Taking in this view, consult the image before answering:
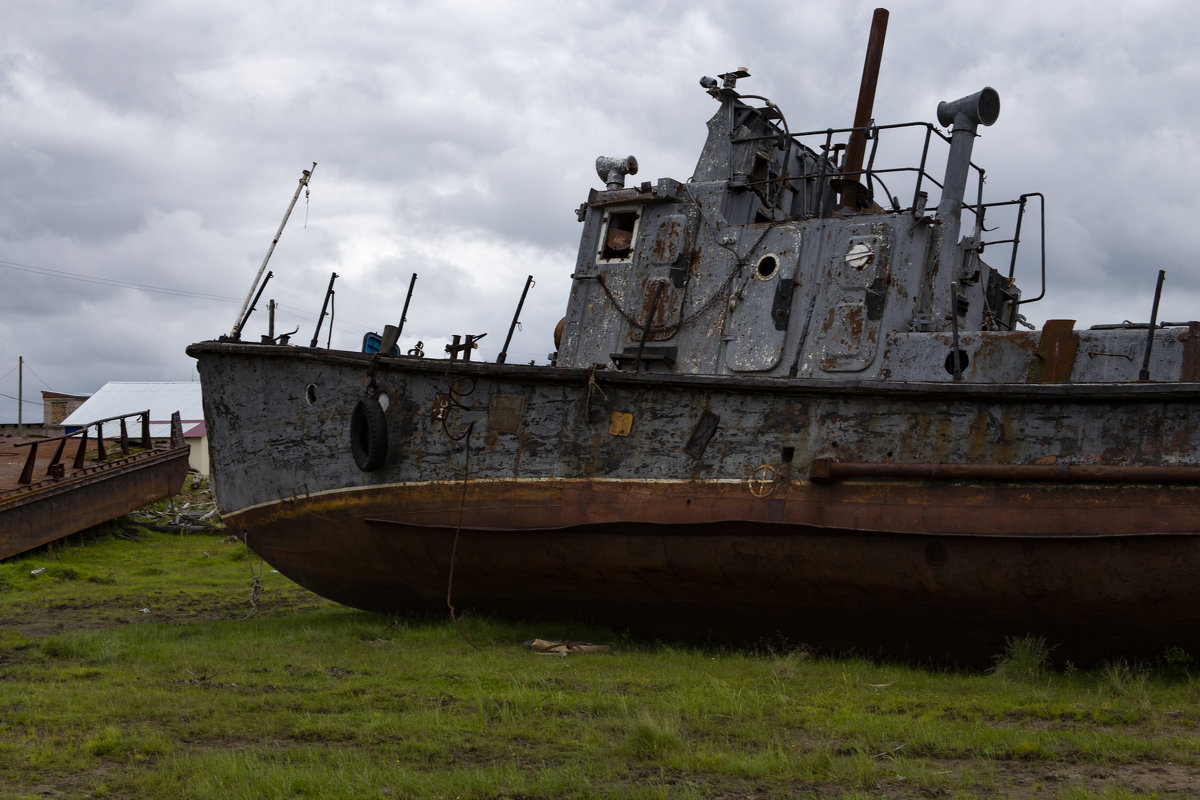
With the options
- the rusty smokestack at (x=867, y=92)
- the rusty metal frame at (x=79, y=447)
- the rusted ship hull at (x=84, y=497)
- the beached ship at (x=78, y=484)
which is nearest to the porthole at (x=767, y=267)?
the rusty smokestack at (x=867, y=92)

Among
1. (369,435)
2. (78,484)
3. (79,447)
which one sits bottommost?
(78,484)

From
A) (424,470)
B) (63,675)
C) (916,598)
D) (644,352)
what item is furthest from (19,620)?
(916,598)

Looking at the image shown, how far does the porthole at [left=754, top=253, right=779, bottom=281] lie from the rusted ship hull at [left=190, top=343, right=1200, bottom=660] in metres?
1.51

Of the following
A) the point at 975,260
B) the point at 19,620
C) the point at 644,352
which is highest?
the point at 975,260

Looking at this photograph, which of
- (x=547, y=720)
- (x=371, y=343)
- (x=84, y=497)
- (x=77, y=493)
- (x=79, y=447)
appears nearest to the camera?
(x=547, y=720)

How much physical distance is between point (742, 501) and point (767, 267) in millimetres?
2330

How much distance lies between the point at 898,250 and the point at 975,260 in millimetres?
1089

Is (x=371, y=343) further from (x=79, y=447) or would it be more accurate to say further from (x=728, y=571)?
(x=79, y=447)

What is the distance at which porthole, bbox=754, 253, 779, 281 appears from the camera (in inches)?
379

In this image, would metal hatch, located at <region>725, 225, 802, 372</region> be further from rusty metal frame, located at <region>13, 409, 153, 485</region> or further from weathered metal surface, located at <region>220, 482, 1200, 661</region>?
rusty metal frame, located at <region>13, 409, 153, 485</region>

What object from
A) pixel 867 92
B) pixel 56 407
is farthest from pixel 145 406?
pixel 867 92

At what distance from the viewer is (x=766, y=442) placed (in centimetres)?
849

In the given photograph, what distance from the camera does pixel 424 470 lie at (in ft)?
31.9

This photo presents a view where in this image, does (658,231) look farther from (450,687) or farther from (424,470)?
(450,687)
